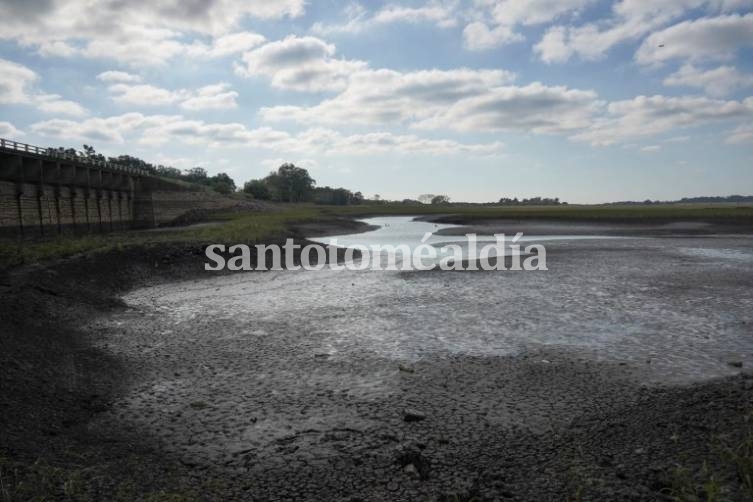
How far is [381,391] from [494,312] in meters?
7.58

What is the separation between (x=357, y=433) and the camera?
738 centimetres

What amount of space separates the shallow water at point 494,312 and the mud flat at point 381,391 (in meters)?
0.11

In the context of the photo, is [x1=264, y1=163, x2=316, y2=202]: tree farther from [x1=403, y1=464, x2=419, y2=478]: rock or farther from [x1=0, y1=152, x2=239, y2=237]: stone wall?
[x1=403, y1=464, x2=419, y2=478]: rock

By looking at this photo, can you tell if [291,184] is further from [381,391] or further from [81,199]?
[381,391]

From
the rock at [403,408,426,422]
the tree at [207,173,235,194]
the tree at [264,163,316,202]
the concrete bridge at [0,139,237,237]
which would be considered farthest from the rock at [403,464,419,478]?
the tree at [264,163,316,202]

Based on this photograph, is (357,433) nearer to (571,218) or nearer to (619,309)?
(619,309)

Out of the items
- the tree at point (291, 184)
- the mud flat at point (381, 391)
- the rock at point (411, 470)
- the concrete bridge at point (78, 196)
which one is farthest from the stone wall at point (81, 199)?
the tree at point (291, 184)

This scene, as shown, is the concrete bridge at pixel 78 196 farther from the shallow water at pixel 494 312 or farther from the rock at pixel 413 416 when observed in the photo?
the rock at pixel 413 416

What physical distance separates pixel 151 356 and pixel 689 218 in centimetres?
7421

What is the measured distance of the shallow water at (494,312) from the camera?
11797 millimetres

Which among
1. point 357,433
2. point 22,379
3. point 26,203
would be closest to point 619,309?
point 357,433

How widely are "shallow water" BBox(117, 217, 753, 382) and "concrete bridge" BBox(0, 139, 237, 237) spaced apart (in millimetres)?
28663

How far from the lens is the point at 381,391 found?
9219 millimetres

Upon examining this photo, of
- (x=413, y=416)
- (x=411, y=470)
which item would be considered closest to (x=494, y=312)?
(x=413, y=416)
